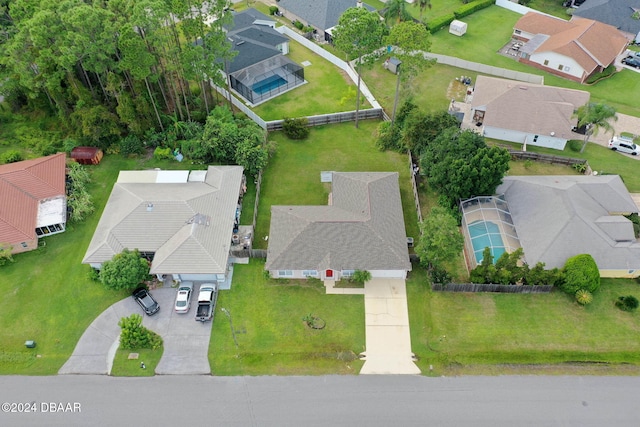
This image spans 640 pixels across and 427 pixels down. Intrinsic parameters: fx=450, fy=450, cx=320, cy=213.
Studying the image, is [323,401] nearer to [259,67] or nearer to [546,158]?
[546,158]

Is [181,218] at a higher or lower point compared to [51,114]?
lower

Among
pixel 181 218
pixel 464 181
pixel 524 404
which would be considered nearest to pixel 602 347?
pixel 524 404

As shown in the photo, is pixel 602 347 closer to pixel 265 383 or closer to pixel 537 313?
pixel 537 313

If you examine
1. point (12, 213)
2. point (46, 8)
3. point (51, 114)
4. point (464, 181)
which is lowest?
point (12, 213)

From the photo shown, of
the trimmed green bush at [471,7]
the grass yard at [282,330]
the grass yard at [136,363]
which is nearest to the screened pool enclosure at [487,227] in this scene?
the grass yard at [282,330]

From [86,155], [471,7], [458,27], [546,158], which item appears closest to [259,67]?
[86,155]

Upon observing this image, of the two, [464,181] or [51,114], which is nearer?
[464,181]
